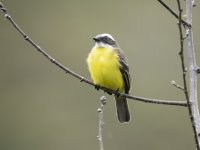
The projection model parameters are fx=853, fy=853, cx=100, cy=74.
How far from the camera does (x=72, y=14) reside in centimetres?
1692

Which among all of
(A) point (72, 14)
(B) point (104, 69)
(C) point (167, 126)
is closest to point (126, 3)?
(A) point (72, 14)

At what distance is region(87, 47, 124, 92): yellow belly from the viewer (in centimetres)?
685

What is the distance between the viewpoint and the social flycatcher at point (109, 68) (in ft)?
22.5

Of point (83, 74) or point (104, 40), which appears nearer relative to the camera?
point (104, 40)

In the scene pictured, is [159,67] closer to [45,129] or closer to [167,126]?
[167,126]

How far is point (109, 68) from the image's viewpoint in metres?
6.93

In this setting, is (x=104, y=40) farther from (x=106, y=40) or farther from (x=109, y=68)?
(x=109, y=68)

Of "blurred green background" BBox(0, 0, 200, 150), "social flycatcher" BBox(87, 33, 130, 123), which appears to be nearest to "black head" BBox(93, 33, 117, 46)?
"social flycatcher" BBox(87, 33, 130, 123)

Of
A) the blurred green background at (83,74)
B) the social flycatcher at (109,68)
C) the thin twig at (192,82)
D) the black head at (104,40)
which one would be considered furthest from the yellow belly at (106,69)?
the blurred green background at (83,74)

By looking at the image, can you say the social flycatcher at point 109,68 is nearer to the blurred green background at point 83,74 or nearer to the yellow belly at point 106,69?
the yellow belly at point 106,69

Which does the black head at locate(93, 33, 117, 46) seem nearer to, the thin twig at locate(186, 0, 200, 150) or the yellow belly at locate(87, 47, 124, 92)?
the yellow belly at locate(87, 47, 124, 92)

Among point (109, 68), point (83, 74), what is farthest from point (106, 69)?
point (83, 74)

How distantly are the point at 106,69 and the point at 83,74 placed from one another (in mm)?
6906

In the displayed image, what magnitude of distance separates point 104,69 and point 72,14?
10114 millimetres
